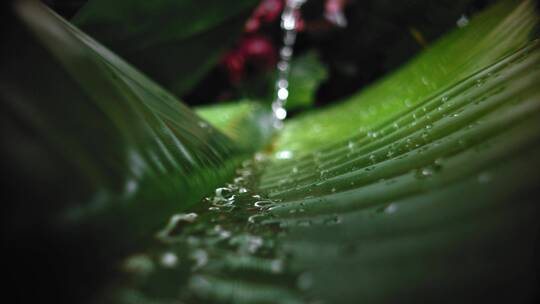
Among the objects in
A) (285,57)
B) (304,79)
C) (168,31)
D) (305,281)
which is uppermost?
(285,57)

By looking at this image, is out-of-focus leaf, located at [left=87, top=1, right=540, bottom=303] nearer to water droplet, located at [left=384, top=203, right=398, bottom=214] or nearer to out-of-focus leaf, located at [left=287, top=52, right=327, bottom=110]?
water droplet, located at [left=384, top=203, right=398, bottom=214]

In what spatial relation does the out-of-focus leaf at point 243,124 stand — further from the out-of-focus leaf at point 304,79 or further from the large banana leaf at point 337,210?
the large banana leaf at point 337,210

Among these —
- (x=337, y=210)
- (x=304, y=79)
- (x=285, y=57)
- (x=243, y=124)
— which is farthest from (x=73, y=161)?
(x=285, y=57)

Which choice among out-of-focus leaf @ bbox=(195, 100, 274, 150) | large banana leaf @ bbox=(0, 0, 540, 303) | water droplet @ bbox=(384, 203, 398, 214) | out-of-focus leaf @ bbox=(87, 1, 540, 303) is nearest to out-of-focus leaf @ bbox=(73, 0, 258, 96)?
out-of-focus leaf @ bbox=(195, 100, 274, 150)

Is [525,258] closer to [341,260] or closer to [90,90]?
[341,260]

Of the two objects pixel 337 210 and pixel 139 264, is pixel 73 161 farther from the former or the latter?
pixel 337 210

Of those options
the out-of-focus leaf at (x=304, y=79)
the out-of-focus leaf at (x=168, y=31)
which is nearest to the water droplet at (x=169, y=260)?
the out-of-focus leaf at (x=168, y=31)
